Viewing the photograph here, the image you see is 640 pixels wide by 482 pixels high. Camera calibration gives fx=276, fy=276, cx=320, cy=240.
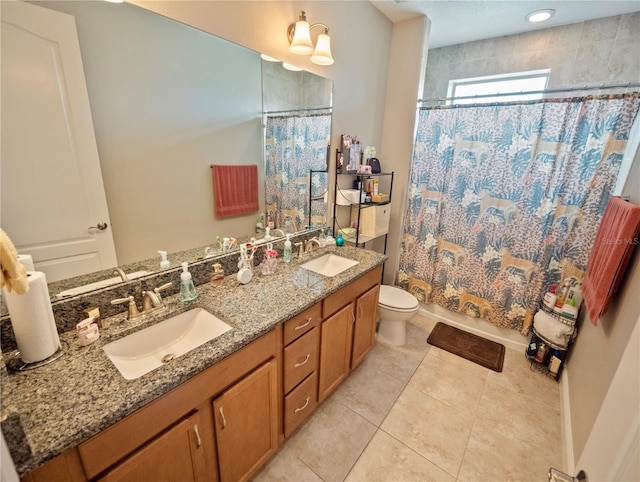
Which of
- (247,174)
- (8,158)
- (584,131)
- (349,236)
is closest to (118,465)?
(8,158)

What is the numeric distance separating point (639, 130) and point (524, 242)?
2.91 feet

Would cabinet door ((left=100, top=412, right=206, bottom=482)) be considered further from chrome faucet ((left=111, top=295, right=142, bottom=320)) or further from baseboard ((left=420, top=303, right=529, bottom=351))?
baseboard ((left=420, top=303, right=529, bottom=351))

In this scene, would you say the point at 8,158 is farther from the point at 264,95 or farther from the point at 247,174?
the point at 264,95

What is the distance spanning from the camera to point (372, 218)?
90.7 inches

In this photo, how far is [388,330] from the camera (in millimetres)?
2328

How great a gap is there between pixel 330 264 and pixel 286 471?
3.83 ft

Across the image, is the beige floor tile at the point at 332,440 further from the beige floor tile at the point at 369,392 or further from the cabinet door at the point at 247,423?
the cabinet door at the point at 247,423

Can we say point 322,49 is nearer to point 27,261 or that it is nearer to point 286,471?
point 27,261

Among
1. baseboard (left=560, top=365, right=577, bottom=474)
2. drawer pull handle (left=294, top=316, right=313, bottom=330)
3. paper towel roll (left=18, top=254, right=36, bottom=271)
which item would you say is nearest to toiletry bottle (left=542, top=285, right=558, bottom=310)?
baseboard (left=560, top=365, right=577, bottom=474)

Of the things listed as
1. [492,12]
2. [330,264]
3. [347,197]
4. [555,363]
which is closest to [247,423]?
[330,264]

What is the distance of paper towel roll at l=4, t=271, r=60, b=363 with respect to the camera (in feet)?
2.61

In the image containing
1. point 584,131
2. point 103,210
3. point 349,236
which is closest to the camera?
point 103,210

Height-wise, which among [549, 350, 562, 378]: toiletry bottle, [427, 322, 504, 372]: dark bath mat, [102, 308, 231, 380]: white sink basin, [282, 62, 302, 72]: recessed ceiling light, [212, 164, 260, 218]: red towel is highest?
[282, 62, 302, 72]: recessed ceiling light

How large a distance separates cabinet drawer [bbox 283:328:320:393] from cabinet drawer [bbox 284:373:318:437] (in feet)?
0.17
